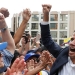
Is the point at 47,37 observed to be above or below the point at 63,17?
above

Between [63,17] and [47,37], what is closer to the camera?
[47,37]

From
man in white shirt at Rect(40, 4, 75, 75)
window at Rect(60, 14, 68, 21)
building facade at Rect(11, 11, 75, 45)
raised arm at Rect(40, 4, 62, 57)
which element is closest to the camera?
man in white shirt at Rect(40, 4, 75, 75)

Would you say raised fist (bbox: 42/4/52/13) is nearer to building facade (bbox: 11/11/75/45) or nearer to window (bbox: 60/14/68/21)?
building facade (bbox: 11/11/75/45)

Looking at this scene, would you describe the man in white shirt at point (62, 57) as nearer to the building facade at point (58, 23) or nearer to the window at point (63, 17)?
the building facade at point (58, 23)

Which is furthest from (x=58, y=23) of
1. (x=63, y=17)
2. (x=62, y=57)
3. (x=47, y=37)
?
(x=62, y=57)

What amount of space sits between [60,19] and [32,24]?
636 cm

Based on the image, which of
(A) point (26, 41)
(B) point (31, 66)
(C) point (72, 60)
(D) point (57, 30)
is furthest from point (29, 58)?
(D) point (57, 30)

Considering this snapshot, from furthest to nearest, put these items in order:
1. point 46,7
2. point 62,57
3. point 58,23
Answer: point 58,23, point 46,7, point 62,57

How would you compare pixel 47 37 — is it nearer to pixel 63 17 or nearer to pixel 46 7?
pixel 46 7

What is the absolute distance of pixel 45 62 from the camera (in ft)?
12.0

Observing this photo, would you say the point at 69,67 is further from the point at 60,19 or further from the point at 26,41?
the point at 60,19

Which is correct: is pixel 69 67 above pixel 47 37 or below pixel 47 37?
below

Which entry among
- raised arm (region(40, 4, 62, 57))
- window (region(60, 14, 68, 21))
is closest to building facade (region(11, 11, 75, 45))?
window (region(60, 14, 68, 21))

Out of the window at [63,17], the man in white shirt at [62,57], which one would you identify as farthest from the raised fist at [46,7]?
the window at [63,17]
